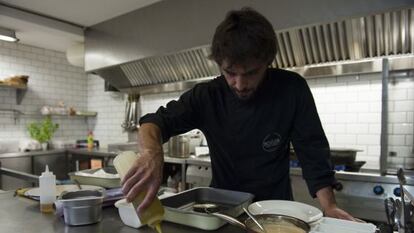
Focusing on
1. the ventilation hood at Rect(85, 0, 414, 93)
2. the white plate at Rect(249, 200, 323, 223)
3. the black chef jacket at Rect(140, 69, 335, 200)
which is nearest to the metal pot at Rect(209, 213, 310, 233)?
the white plate at Rect(249, 200, 323, 223)

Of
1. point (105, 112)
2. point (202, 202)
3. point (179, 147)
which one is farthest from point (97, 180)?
point (105, 112)

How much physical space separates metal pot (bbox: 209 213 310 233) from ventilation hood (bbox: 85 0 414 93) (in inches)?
72.9

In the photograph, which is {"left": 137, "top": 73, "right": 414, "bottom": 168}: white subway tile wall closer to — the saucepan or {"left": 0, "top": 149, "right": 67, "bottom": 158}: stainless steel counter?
the saucepan

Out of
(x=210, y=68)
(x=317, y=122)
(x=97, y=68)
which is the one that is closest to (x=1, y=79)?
(x=97, y=68)

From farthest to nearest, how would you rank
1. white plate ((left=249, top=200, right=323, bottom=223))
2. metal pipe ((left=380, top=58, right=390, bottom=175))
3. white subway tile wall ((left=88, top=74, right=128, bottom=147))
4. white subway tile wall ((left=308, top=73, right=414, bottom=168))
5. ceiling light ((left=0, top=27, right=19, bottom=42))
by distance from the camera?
white subway tile wall ((left=88, top=74, right=128, bottom=147)) → ceiling light ((left=0, top=27, right=19, bottom=42)) → white subway tile wall ((left=308, top=73, right=414, bottom=168)) → metal pipe ((left=380, top=58, right=390, bottom=175)) → white plate ((left=249, top=200, right=323, bottom=223))

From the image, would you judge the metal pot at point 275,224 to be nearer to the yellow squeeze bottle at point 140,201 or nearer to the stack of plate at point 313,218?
the stack of plate at point 313,218

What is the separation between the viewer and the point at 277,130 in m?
1.45

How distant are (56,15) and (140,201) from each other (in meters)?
3.46

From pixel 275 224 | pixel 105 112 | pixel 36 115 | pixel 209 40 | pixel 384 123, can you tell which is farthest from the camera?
pixel 105 112

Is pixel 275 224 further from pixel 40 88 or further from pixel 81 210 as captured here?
pixel 40 88

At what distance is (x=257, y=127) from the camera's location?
4.79 feet

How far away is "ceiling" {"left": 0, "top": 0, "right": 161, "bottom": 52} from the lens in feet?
10.6

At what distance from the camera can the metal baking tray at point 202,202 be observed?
997 mm

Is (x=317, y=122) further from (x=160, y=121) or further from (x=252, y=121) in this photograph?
(x=160, y=121)
